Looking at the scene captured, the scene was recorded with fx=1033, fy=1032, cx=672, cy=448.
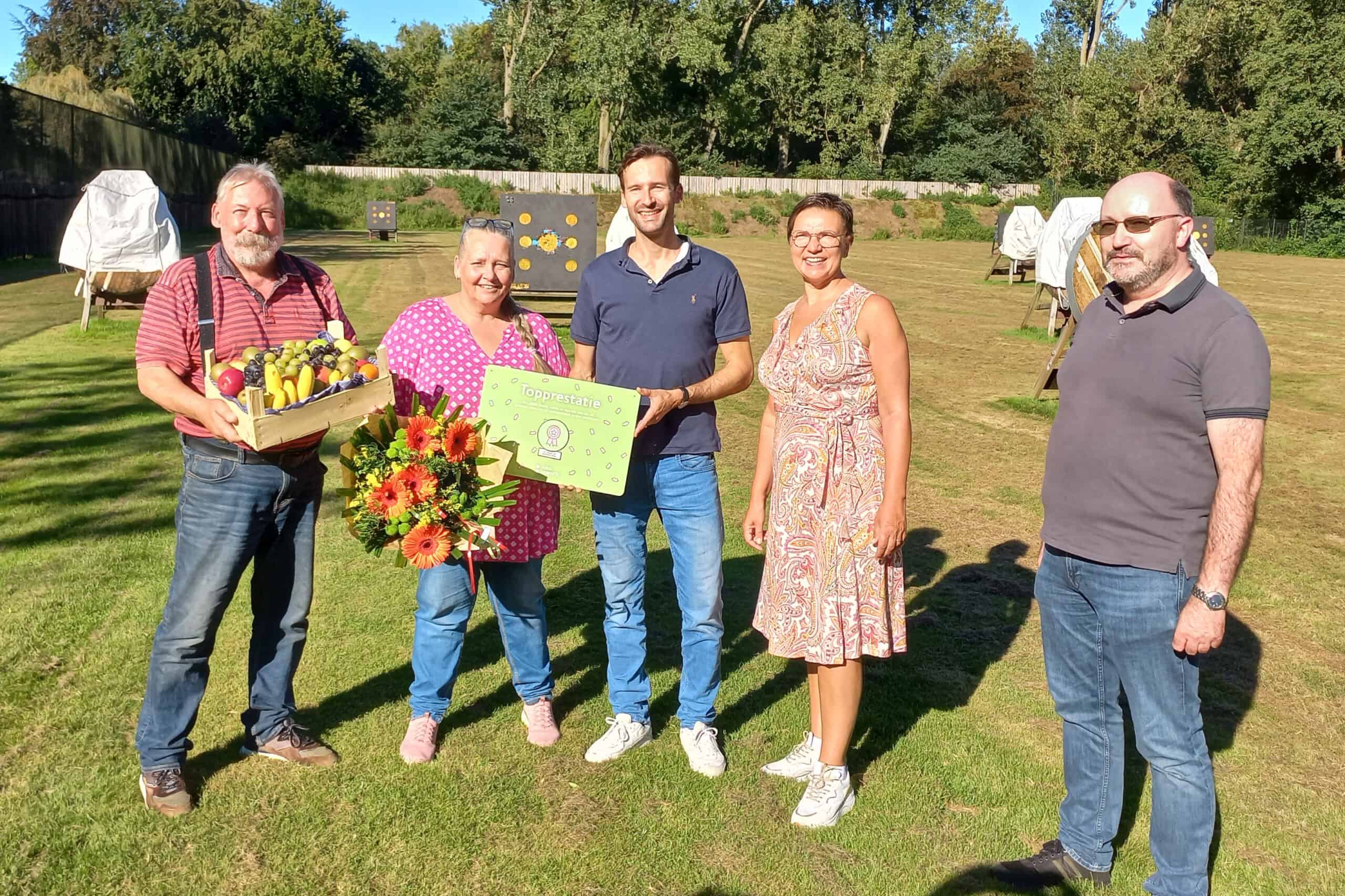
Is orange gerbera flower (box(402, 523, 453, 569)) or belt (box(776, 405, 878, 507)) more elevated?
belt (box(776, 405, 878, 507))

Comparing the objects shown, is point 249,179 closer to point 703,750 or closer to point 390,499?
point 390,499

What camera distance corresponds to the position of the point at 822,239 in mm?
3410

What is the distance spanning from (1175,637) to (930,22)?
6570cm

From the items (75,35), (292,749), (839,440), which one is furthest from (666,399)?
(75,35)

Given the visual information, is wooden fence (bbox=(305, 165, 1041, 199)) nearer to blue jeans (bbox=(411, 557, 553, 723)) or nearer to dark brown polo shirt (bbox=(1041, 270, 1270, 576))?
blue jeans (bbox=(411, 557, 553, 723))

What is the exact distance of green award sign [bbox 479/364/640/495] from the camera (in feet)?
11.3

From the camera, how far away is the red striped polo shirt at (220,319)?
125 inches

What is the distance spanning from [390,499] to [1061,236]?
47.0 ft

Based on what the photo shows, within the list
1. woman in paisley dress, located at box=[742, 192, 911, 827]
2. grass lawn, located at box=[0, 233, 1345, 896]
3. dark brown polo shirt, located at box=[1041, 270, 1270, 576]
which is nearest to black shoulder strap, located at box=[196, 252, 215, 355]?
→ grass lawn, located at box=[0, 233, 1345, 896]

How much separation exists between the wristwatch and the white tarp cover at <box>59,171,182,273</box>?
14042mm

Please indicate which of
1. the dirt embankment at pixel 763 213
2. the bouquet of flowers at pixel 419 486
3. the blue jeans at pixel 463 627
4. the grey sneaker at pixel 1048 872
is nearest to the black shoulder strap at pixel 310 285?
the bouquet of flowers at pixel 419 486

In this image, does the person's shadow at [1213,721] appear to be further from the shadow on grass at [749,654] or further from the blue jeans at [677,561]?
the blue jeans at [677,561]

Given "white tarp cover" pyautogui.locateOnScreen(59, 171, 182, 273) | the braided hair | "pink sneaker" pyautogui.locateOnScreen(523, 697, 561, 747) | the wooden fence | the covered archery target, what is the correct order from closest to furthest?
1. the braided hair
2. "pink sneaker" pyautogui.locateOnScreen(523, 697, 561, 747)
3. "white tarp cover" pyautogui.locateOnScreen(59, 171, 182, 273)
4. the covered archery target
5. the wooden fence

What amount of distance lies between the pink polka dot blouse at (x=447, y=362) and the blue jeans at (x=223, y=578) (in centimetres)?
43
